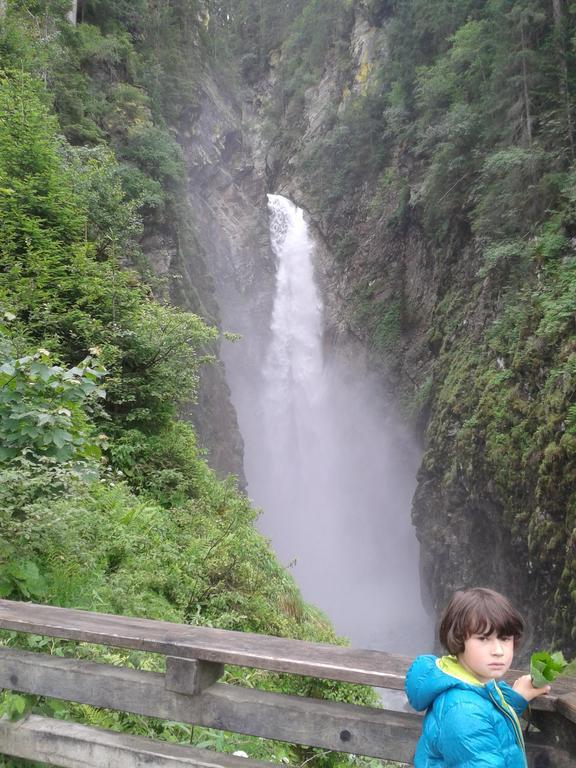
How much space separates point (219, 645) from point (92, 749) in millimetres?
754

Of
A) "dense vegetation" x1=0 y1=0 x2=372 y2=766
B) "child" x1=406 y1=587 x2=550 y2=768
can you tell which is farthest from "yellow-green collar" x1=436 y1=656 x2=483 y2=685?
"dense vegetation" x1=0 y1=0 x2=372 y2=766

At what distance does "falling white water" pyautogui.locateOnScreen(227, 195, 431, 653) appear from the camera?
78.7ft

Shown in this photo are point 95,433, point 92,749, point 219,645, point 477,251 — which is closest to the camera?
point 219,645

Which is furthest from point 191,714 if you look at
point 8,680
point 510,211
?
point 510,211

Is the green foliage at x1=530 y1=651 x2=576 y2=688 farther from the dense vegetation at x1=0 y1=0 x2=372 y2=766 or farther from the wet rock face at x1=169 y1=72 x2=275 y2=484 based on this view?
the wet rock face at x1=169 y1=72 x2=275 y2=484

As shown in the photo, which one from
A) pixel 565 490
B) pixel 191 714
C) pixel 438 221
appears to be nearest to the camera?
pixel 191 714

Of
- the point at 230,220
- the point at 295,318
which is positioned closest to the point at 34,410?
the point at 295,318

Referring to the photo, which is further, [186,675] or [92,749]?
[92,749]

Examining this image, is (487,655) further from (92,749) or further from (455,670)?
(92,749)

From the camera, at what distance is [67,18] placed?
17.1 meters

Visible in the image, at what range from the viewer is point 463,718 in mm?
1508

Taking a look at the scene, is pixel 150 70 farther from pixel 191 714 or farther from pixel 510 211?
pixel 191 714

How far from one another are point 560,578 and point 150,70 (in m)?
23.6

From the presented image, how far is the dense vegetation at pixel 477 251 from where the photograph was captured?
11.0 meters
